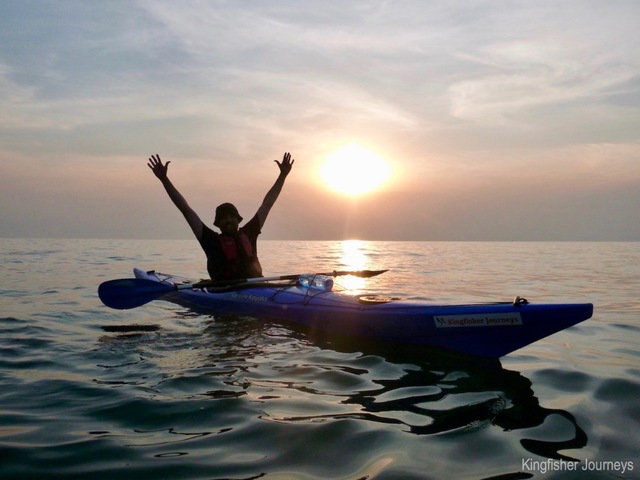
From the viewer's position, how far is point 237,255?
8.33m

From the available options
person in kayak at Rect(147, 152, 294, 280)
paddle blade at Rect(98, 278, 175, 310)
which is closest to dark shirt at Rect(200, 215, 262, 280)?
person in kayak at Rect(147, 152, 294, 280)

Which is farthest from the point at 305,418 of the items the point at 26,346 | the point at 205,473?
the point at 26,346

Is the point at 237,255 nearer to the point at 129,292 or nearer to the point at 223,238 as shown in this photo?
the point at 223,238

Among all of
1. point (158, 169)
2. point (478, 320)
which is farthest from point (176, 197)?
point (478, 320)

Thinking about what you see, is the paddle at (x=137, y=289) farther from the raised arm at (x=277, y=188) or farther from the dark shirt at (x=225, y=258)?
the raised arm at (x=277, y=188)

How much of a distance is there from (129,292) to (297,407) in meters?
4.74

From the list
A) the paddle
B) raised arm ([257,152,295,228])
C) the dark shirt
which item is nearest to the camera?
the paddle

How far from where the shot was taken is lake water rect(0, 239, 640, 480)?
119 inches

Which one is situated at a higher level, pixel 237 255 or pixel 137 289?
pixel 237 255

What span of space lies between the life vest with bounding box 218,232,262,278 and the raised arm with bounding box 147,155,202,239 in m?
0.42

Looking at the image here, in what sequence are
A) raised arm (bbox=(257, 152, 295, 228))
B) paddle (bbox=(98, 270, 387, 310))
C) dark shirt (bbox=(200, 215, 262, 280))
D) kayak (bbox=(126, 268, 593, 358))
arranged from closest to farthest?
kayak (bbox=(126, 268, 593, 358))
paddle (bbox=(98, 270, 387, 310))
dark shirt (bbox=(200, 215, 262, 280))
raised arm (bbox=(257, 152, 295, 228))

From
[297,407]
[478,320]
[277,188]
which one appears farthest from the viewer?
[277,188]

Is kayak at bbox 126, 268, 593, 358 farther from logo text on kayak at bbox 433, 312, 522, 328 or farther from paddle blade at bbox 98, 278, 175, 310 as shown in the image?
paddle blade at bbox 98, 278, 175, 310

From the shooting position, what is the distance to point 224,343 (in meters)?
6.33
